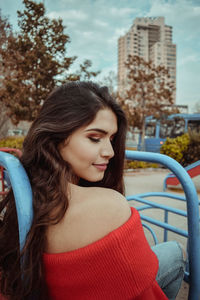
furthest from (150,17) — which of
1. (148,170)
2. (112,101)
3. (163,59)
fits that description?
(112,101)

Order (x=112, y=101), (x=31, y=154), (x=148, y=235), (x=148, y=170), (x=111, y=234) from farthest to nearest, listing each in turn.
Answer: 1. (x=148, y=170)
2. (x=148, y=235)
3. (x=112, y=101)
4. (x=31, y=154)
5. (x=111, y=234)

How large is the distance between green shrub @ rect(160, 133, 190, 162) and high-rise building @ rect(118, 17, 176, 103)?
90.7m

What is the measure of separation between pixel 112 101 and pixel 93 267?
689 millimetres

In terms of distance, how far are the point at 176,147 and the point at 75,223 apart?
29.5 feet

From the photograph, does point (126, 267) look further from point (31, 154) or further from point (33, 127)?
point (33, 127)

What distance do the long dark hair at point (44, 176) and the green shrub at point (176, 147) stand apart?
28.1 ft

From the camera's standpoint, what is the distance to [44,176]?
949mm

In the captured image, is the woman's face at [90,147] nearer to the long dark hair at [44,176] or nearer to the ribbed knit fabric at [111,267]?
the long dark hair at [44,176]

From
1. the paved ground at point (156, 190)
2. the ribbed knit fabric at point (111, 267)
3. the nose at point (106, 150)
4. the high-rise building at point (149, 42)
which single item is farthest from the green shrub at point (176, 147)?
the high-rise building at point (149, 42)

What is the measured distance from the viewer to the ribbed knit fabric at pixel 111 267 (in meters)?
0.74

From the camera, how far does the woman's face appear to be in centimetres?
97

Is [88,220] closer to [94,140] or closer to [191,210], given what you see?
[94,140]

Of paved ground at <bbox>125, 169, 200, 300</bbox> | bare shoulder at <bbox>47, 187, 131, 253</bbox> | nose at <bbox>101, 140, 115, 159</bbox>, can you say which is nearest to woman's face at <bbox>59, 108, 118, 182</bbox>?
nose at <bbox>101, 140, 115, 159</bbox>

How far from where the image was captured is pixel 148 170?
9773 mm
